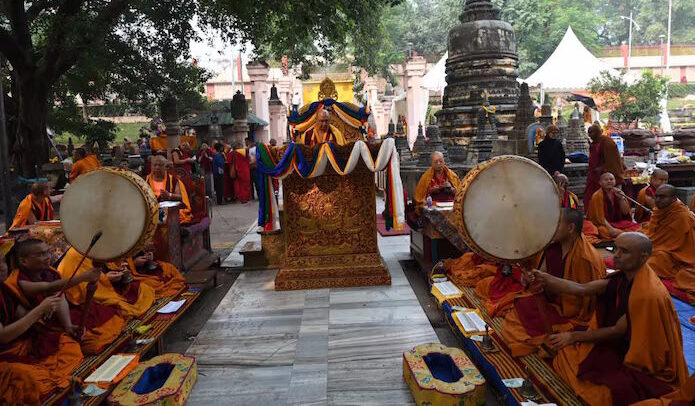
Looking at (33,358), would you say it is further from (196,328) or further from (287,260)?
(287,260)

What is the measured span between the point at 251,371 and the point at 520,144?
964 centimetres

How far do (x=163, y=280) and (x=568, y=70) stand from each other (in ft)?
74.7

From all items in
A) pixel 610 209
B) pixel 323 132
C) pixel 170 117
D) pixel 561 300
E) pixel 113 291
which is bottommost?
pixel 113 291

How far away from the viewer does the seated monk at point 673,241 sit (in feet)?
18.3

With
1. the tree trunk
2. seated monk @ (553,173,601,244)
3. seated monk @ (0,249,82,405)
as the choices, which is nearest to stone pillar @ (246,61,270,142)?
the tree trunk

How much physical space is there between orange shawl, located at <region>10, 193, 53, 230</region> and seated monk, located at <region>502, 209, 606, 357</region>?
5.70 metres

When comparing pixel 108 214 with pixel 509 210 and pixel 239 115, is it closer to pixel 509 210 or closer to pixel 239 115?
pixel 509 210

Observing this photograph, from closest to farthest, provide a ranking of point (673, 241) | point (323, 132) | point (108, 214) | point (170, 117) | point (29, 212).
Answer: point (108, 214)
point (673, 241)
point (29, 212)
point (323, 132)
point (170, 117)

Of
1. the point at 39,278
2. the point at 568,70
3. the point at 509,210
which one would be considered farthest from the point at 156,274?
the point at 568,70

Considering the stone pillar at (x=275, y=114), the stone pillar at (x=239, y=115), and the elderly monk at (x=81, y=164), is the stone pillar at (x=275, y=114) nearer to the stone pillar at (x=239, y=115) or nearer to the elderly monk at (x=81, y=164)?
the stone pillar at (x=239, y=115)

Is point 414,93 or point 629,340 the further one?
point 414,93

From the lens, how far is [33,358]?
144 inches

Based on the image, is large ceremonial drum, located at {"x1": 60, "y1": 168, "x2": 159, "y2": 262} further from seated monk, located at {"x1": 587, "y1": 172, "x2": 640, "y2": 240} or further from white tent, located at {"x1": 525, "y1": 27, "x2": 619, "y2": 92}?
white tent, located at {"x1": 525, "y1": 27, "x2": 619, "y2": 92}

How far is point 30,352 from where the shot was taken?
3.72 metres
